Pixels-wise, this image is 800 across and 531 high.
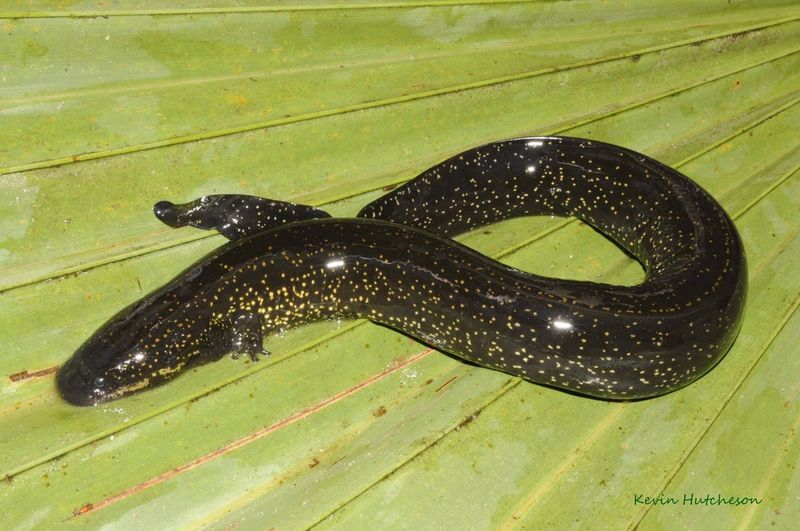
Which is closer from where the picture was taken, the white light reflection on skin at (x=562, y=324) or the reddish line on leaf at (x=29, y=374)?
the reddish line on leaf at (x=29, y=374)

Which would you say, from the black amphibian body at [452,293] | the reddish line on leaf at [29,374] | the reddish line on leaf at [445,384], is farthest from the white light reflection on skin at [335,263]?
the reddish line on leaf at [29,374]

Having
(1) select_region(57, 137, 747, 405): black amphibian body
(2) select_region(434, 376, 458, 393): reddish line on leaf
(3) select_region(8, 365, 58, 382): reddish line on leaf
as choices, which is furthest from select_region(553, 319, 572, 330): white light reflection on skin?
(3) select_region(8, 365, 58, 382): reddish line on leaf

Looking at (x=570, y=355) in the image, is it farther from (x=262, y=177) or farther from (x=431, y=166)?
(x=262, y=177)

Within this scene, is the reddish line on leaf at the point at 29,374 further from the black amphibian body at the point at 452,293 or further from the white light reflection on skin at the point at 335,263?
the white light reflection on skin at the point at 335,263

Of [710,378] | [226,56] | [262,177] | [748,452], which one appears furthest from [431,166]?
[748,452]

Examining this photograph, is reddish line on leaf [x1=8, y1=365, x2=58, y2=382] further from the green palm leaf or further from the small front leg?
the small front leg

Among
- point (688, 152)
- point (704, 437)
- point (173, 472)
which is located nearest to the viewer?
point (173, 472)
